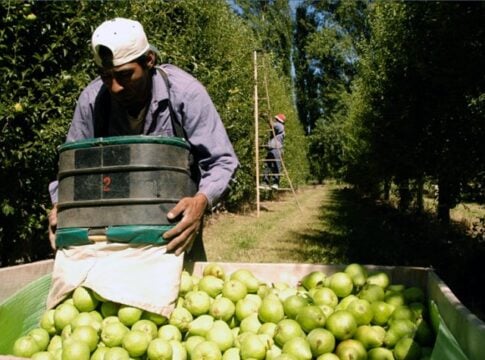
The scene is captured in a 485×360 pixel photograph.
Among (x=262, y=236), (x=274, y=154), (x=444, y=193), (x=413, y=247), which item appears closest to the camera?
(x=444, y=193)

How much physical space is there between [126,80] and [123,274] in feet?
3.14

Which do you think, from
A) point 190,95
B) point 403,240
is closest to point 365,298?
point 190,95

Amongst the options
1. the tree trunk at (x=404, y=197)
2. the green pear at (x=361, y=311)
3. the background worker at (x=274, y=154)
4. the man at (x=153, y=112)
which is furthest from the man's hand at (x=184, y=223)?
the background worker at (x=274, y=154)

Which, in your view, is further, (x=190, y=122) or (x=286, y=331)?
(x=190, y=122)

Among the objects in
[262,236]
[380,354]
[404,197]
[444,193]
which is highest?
[380,354]

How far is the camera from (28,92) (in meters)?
4.30

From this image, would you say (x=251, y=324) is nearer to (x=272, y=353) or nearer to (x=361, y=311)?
(x=272, y=353)

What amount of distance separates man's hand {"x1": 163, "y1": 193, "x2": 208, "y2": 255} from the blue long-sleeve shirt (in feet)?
0.55

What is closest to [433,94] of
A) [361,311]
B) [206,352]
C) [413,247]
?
[413,247]

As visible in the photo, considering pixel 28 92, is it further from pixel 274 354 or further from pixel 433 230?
pixel 433 230

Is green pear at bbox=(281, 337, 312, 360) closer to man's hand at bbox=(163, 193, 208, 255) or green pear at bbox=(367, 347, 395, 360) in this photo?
green pear at bbox=(367, 347, 395, 360)

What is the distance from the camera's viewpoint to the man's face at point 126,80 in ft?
8.05

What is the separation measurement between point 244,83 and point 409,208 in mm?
5074

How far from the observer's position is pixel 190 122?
9.05 feet
